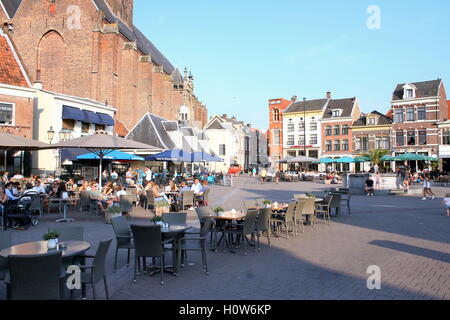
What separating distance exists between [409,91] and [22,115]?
42.7 meters

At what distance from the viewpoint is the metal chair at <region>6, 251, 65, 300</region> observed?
3869mm

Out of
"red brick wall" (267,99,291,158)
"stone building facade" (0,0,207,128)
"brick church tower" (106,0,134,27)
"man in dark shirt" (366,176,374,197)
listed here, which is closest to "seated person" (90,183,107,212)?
"man in dark shirt" (366,176,374,197)

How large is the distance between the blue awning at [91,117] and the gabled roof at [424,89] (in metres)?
36.9

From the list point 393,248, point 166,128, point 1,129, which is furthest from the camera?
point 166,128

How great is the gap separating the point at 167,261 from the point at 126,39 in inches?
1353

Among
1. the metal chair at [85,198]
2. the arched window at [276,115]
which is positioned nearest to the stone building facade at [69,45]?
the metal chair at [85,198]

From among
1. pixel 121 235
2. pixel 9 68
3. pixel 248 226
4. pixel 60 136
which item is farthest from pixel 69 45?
pixel 248 226

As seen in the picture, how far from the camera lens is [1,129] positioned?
741 inches

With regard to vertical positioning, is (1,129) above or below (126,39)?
below

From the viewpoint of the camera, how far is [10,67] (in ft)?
66.4
